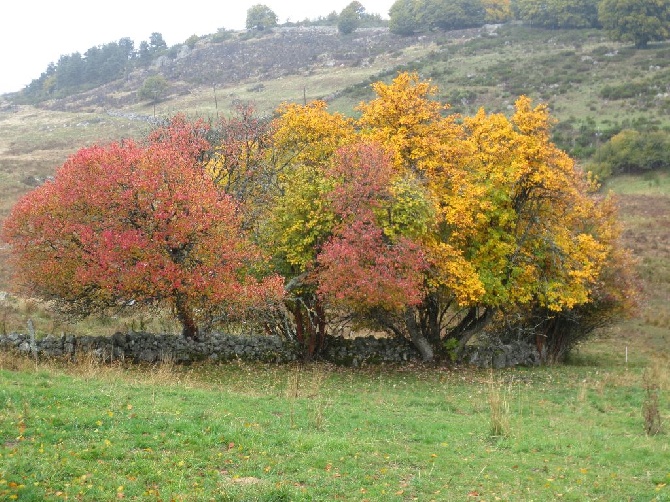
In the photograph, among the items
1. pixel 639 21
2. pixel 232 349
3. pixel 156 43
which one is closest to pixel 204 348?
pixel 232 349

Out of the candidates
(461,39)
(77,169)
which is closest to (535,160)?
(77,169)

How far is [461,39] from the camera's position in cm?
11456

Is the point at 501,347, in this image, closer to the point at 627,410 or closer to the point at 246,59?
the point at 627,410

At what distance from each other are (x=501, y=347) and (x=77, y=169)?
18373 mm

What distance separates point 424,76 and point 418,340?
69946 millimetres

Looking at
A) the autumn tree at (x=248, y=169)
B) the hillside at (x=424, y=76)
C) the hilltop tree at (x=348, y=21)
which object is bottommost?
the autumn tree at (x=248, y=169)

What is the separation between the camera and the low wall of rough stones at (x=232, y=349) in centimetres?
2030

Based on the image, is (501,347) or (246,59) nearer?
(501,347)

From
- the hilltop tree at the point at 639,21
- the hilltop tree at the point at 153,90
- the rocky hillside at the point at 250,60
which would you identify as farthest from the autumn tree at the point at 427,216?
the hilltop tree at the point at 153,90

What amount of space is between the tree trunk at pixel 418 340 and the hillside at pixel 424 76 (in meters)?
15.2

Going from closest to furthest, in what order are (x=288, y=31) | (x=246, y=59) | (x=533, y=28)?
(x=533, y=28)
(x=246, y=59)
(x=288, y=31)

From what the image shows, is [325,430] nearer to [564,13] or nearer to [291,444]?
[291,444]

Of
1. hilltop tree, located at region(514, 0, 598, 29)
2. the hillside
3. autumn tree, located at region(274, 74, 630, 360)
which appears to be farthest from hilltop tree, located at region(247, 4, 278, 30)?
autumn tree, located at region(274, 74, 630, 360)

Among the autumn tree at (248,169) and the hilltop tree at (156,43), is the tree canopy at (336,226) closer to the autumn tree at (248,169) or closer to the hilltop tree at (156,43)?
the autumn tree at (248,169)
